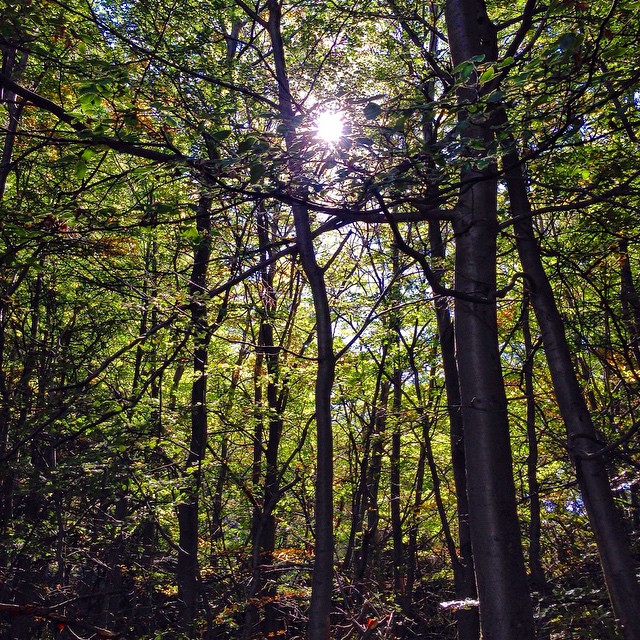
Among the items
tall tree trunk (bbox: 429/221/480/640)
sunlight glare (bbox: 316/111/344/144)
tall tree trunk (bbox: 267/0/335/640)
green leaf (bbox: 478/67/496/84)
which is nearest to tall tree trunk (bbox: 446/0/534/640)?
green leaf (bbox: 478/67/496/84)

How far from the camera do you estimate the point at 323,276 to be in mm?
5891

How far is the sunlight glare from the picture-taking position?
10.5 feet

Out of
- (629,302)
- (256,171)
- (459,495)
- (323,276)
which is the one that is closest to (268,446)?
(459,495)

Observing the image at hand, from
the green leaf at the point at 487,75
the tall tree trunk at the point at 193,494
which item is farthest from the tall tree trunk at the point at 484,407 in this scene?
the tall tree trunk at the point at 193,494

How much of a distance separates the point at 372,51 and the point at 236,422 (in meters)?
5.67

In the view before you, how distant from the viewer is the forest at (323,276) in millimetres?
3504

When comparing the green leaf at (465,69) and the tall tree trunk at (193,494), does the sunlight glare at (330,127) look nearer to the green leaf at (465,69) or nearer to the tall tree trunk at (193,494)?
the green leaf at (465,69)

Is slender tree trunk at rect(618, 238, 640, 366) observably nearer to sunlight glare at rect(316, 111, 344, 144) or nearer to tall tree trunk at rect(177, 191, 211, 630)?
sunlight glare at rect(316, 111, 344, 144)

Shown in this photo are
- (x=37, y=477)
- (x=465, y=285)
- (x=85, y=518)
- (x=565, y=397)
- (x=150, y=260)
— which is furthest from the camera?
(x=150, y=260)

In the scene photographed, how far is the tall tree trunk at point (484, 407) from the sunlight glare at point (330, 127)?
71 centimetres

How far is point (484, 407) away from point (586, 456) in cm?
112

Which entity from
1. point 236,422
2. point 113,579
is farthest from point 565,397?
point 113,579

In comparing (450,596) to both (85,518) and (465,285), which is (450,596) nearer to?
(85,518)

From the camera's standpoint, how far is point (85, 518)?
821cm
